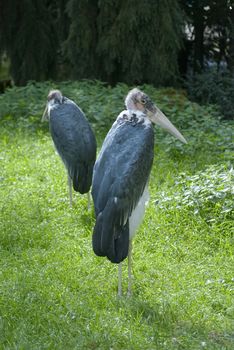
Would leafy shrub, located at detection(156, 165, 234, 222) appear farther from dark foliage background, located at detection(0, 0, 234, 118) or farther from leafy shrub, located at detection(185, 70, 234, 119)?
dark foliage background, located at detection(0, 0, 234, 118)

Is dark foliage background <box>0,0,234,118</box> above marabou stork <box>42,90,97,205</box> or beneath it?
beneath

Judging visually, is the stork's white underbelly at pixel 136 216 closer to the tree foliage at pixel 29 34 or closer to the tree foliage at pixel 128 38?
the tree foliage at pixel 128 38

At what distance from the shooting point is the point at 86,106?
26.6 ft

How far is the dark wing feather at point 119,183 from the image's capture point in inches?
143

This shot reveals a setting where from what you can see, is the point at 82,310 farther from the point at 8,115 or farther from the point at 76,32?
the point at 76,32

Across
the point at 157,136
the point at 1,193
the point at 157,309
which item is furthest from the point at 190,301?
the point at 157,136

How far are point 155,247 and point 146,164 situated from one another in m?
0.89

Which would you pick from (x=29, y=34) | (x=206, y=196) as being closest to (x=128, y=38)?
(x=29, y=34)

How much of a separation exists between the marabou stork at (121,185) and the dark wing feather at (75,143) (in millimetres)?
1084

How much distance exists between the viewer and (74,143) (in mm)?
5172

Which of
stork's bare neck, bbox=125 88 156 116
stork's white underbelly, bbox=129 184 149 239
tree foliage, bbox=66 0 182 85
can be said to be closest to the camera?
stork's white underbelly, bbox=129 184 149 239

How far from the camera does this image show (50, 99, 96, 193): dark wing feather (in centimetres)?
509

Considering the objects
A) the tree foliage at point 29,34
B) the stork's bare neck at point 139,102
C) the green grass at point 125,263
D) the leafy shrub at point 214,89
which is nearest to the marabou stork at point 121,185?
the stork's bare neck at point 139,102

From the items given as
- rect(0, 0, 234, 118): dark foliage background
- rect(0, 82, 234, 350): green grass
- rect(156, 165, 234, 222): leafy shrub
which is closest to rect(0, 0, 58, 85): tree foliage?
rect(0, 0, 234, 118): dark foliage background
